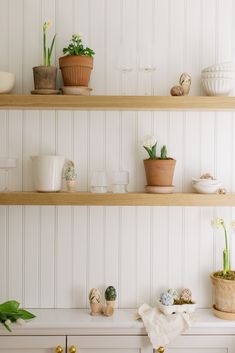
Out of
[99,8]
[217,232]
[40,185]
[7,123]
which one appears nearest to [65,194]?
[40,185]

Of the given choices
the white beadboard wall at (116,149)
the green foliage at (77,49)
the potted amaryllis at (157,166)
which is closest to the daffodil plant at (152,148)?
the potted amaryllis at (157,166)

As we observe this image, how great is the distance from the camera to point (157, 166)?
7.35ft

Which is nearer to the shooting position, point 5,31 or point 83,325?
point 83,325

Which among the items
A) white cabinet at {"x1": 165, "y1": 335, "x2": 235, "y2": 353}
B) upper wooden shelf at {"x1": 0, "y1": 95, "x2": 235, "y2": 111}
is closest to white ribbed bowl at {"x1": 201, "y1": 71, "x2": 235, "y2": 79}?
upper wooden shelf at {"x1": 0, "y1": 95, "x2": 235, "y2": 111}

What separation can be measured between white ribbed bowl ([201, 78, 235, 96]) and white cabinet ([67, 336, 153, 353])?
1158 mm

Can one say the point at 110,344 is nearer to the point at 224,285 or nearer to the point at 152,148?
the point at 224,285

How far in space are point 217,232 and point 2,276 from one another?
3.51ft

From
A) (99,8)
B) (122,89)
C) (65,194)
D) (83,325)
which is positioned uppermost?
(99,8)

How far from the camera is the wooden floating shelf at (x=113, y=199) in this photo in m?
2.17

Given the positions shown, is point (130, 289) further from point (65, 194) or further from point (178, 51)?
point (178, 51)

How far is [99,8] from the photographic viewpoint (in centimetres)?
236

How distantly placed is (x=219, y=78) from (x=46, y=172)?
2.96 ft

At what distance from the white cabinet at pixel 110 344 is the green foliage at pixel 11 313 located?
219mm

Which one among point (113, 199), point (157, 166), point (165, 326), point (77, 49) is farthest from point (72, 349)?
point (77, 49)
